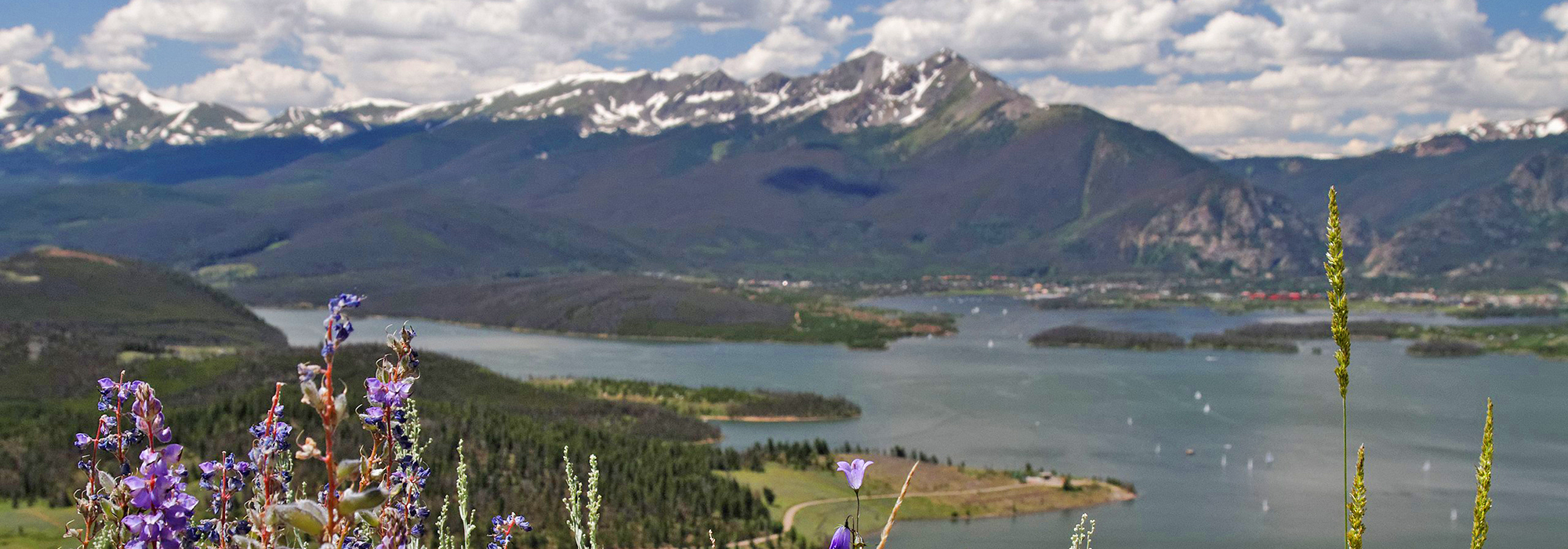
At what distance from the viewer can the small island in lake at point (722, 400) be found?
270 ft

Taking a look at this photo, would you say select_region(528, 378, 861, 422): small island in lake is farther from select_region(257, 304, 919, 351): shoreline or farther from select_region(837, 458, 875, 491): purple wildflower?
select_region(837, 458, 875, 491): purple wildflower

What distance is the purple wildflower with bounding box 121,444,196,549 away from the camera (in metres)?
2.91

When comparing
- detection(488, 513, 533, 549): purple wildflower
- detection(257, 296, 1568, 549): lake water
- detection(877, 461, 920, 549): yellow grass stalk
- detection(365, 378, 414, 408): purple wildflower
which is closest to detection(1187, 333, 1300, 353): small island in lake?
detection(257, 296, 1568, 549): lake water

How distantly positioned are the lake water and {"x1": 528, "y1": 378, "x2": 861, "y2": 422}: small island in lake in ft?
6.99

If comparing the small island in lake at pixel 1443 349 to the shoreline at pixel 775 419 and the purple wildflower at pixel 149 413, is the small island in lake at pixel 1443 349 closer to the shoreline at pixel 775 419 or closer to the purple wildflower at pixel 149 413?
the shoreline at pixel 775 419

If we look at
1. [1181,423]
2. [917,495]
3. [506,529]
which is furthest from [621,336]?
[506,529]

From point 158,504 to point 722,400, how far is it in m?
85.2

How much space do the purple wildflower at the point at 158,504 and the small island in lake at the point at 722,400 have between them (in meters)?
78.0

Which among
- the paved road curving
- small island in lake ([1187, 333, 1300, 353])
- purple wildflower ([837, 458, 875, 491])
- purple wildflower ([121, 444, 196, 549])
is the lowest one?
the paved road curving

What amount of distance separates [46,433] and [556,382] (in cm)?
4087

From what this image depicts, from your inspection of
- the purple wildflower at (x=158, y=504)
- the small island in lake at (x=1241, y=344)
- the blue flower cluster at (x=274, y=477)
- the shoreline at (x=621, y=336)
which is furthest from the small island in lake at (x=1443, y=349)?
the purple wildflower at (x=158, y=504)

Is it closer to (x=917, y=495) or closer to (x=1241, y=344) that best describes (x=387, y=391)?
(x=917, y=495)

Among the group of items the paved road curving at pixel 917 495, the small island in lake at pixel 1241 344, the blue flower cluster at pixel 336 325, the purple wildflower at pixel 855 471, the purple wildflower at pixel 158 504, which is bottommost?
the paved road curving at pixel 917 495

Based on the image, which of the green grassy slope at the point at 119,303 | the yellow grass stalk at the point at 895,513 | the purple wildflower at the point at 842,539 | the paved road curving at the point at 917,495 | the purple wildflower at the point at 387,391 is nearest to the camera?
the yellow grass stalk at the point at 895,513
